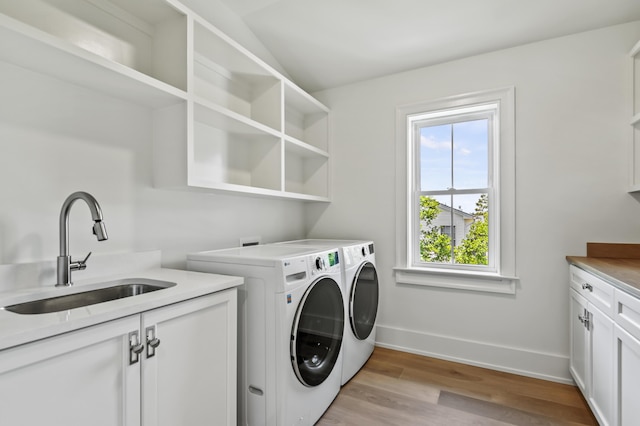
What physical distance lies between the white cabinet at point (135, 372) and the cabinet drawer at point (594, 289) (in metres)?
1.71

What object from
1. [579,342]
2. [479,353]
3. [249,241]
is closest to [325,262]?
[249,241]

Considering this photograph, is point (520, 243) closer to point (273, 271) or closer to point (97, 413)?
point (273, 271)

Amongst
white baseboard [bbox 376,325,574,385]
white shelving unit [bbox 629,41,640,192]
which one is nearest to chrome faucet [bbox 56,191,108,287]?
white baseboard [bbox 376,325,574,385]

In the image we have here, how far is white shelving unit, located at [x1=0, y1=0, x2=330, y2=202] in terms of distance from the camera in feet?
4.16

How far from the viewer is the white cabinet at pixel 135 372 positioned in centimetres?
84

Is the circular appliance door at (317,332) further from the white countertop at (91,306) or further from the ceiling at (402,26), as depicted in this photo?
the ceiling at (402,26)

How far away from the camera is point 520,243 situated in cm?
229

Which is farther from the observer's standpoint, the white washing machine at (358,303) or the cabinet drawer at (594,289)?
the white washing machine at (358,303)

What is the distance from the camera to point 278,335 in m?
1.51

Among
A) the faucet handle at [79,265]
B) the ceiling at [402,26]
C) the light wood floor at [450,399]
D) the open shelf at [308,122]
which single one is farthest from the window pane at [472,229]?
the faucet handle at [79,265]

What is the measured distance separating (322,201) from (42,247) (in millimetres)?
2022

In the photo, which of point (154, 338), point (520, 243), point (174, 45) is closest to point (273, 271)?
point (154, 338)

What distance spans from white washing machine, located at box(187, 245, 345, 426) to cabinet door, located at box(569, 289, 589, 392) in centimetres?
147

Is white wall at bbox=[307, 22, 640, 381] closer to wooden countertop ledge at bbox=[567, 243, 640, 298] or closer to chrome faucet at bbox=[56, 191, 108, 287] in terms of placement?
wooden countertop ledge at bbox=[567, 243, 640, 298]
